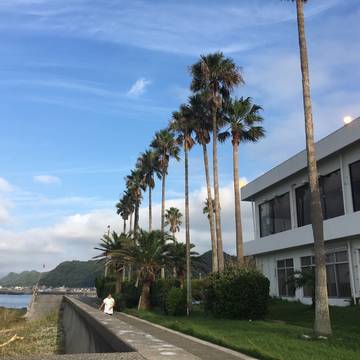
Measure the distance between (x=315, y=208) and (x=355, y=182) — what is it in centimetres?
1135

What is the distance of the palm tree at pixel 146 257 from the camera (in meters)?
32.9

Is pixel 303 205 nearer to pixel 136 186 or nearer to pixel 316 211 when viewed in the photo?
pixel 316 211

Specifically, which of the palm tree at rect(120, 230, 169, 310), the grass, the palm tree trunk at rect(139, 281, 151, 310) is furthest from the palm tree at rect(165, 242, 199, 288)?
the grass

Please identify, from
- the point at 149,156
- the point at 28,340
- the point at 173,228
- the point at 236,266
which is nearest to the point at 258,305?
the point at 236,266

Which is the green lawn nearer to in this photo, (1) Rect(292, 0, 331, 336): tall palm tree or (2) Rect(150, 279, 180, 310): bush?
(1) Rect(292, 0, 331, 336): tall palm tree

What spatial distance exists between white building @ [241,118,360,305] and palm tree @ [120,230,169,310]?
8614mm

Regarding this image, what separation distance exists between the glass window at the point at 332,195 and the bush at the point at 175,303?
32.9ft

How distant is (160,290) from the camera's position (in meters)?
31.0

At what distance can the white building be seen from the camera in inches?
1025

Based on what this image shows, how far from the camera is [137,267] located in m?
33.6

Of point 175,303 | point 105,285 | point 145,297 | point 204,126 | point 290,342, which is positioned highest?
point 204,126

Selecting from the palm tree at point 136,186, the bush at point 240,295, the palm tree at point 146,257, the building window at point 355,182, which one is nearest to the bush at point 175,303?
the bush at point 240,295

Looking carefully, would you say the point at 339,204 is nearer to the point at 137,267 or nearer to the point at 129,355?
the point at 137,267

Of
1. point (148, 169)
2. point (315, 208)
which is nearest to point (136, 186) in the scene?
point (148, 169)
